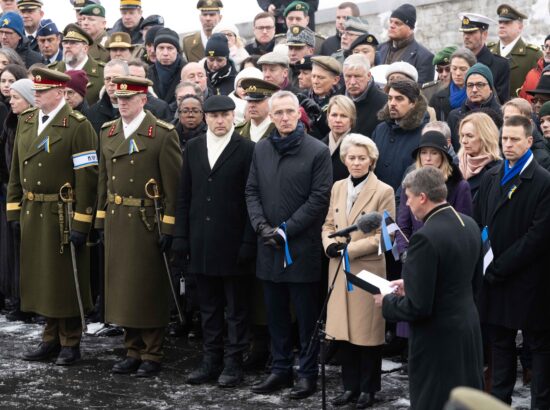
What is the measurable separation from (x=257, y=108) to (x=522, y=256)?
253 cm

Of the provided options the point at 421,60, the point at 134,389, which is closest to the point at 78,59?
the point at 421,60

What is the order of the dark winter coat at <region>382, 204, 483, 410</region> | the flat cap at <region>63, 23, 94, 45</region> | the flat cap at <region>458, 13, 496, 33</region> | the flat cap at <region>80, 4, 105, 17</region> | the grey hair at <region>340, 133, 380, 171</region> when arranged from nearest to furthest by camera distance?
the dark winter coat at <region>382, 204, 483, 410</region>
the grey hair at <region>340, 133, 380, 171</region>
the flat cap at <region>458, 13, 496, 33</region>
the flat cap at <region>63, 23, 94, 45</region>
the flat cap at <region>80, 4, 105, 17</region>

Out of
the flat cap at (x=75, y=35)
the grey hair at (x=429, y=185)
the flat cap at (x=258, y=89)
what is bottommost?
the grey hair at (x=429, y=185)

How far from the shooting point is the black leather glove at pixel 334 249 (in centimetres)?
760

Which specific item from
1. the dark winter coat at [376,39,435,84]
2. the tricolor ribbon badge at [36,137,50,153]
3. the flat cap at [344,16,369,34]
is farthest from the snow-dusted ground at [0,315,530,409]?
the flat cap at [344,16,369,34]

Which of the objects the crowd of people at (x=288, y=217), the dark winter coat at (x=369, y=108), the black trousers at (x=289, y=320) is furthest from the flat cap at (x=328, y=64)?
the black trousers at (x=289, y=320)

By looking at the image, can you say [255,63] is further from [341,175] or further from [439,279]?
[439,279]

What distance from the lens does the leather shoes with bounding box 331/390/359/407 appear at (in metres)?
7.62

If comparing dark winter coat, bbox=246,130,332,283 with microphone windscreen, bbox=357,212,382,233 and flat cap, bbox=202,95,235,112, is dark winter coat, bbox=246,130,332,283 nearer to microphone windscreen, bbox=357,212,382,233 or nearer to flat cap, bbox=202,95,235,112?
flat cap, bbox=202,95,235,112

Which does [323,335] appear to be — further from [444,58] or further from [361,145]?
[444,58]

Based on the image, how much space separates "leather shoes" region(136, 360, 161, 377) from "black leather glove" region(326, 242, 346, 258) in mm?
1774

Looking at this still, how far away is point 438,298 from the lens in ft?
19.3

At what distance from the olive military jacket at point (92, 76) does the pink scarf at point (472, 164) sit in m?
4.74

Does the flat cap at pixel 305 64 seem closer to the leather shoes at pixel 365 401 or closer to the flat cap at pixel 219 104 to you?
the flat cap at pixel 219 104
